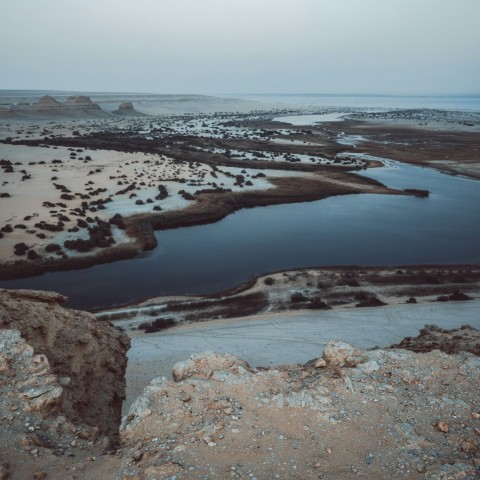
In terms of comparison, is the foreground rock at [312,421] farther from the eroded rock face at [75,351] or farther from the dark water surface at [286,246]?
the dark water surface at [286,246]

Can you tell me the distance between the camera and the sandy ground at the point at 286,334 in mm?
14859

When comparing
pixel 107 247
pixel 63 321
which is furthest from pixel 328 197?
→ pixel 63 321

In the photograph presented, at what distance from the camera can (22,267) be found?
2264 centimetres

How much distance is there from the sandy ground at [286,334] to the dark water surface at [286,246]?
17.7 feet

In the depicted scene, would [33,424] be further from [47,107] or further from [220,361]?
[47,107]

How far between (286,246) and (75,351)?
20.3m

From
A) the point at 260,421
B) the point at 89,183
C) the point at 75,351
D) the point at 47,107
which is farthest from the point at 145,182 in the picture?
the point at 47,107

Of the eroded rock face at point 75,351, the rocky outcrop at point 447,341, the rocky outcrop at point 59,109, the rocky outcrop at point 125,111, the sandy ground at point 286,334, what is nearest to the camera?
the eroded rock face at point 75,351

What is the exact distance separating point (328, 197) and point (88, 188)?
961 inches

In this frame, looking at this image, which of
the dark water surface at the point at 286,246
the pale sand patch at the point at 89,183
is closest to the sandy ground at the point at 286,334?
the dark water surface at the point at 286,246

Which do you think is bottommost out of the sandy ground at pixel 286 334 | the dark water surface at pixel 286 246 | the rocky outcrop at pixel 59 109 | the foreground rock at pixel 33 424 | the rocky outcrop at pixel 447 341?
the sandy ground at pixel 286 334

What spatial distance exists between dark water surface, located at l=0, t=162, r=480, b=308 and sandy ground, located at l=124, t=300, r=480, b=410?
5392mm

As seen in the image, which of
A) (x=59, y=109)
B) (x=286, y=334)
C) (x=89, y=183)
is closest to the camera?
(x=286, y=334)

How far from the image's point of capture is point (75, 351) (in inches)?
394
